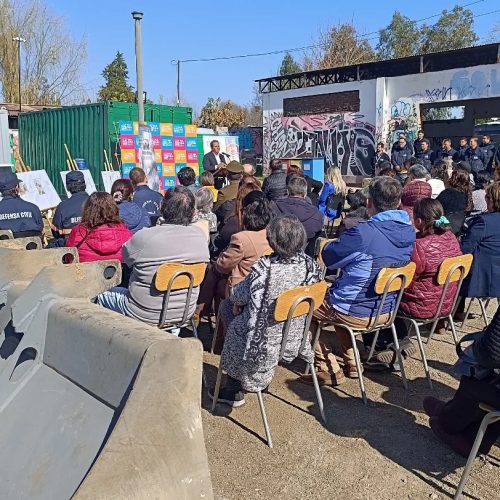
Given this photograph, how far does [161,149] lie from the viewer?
15.0 meters

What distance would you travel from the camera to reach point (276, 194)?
632 centimetres

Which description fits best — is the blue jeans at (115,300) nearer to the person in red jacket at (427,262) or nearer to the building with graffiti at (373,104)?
the person in red jacket at (427,262)

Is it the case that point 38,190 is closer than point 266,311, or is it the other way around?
point 266,311

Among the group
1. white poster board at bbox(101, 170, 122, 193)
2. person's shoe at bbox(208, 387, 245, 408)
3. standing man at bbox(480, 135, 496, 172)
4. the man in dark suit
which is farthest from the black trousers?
standing man at bbox(480, 135, 496, 172)

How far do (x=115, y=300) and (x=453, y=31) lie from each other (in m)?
45.0

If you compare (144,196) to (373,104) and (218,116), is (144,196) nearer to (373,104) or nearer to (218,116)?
(373,104)

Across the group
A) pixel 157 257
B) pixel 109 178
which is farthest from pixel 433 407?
pixel 109 178

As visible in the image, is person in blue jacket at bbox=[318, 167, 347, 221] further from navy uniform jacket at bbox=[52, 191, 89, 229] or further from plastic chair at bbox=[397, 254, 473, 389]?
plastic chair at bbox=[397, 254, 473, 389]

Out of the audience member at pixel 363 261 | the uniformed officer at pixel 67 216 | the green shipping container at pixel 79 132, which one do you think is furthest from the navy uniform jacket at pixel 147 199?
the green shipping container at pixel 79 132

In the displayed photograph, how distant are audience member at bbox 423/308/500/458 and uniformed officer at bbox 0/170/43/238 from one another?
184 inches

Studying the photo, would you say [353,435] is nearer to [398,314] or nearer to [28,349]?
[398,314]

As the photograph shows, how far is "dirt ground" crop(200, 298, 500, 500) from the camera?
2902 mm

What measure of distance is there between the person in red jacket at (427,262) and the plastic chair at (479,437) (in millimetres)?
1505

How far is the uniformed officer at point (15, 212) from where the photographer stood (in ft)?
20.4
